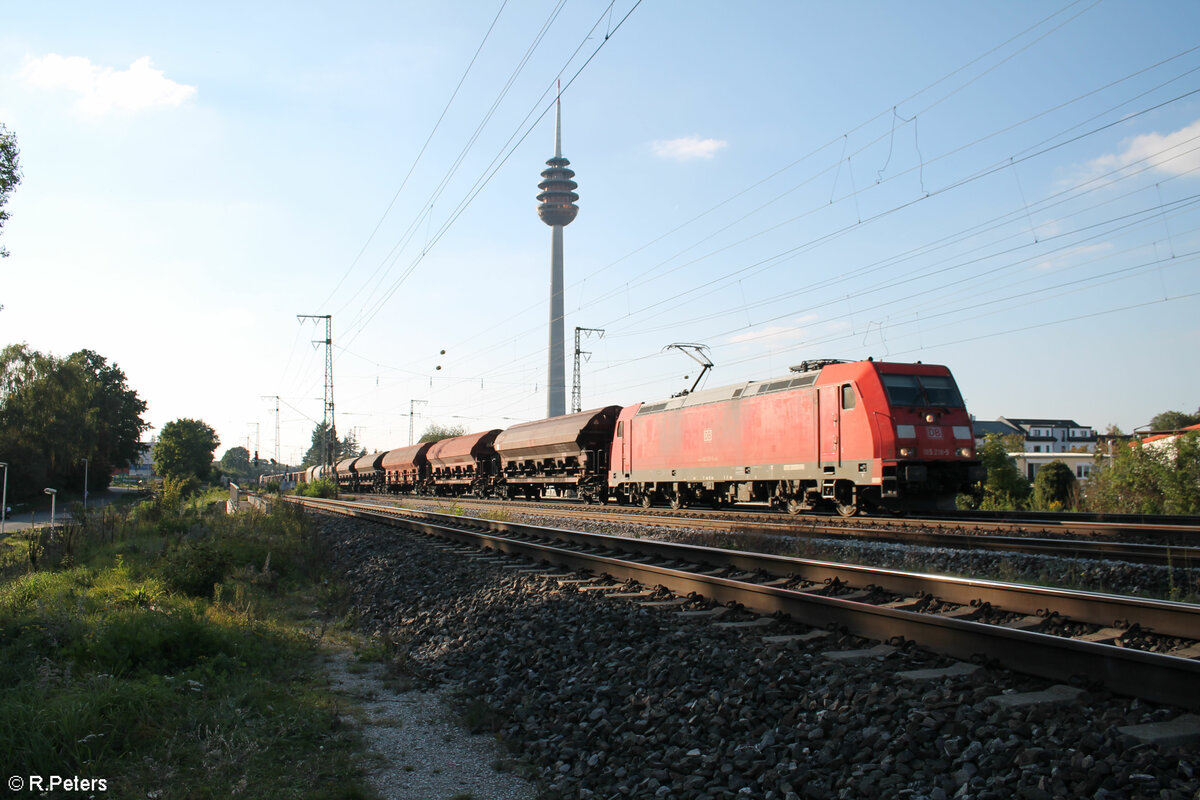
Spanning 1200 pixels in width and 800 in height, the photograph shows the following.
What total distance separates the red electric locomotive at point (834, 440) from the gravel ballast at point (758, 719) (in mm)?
9808

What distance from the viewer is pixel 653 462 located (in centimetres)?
2412

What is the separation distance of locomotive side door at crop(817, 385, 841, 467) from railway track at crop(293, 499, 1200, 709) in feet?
24.6

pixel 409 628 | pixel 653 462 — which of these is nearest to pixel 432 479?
pixel 653 462

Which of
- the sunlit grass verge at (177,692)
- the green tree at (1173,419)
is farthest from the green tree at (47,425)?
the green tree at (1173,419)

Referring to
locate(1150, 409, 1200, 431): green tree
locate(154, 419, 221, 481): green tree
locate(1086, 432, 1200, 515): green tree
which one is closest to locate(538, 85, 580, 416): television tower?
locate(154, 419, 221, 481): green tree

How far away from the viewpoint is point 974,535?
39.9ft

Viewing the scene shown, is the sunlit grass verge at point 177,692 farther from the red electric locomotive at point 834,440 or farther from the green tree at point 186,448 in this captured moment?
the green tree at point 186,448

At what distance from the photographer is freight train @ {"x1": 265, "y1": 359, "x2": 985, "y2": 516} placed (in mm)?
15664

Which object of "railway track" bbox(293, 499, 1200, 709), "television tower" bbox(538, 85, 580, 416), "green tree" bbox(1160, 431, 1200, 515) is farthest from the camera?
"television tower" bbox(538, 85, 580, 416)

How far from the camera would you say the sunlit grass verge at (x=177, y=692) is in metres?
4.59

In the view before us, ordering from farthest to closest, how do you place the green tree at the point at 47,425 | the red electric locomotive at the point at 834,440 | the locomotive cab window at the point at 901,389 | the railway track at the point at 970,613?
the green tree at the point at 47,425 < the locomotive cab window at the point at 901,389 < the red electric locomotive at the point at 834,440 < the railway track at the point at 970,613

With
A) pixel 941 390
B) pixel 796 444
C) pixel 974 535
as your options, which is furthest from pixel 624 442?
pixel 974 535

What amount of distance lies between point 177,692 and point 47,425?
7460 centimetres

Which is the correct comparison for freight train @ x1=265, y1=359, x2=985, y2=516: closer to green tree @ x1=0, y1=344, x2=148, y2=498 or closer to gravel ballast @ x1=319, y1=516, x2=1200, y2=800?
gravel ballast @ x1=319, y1=516, x2=1200, y2=800
